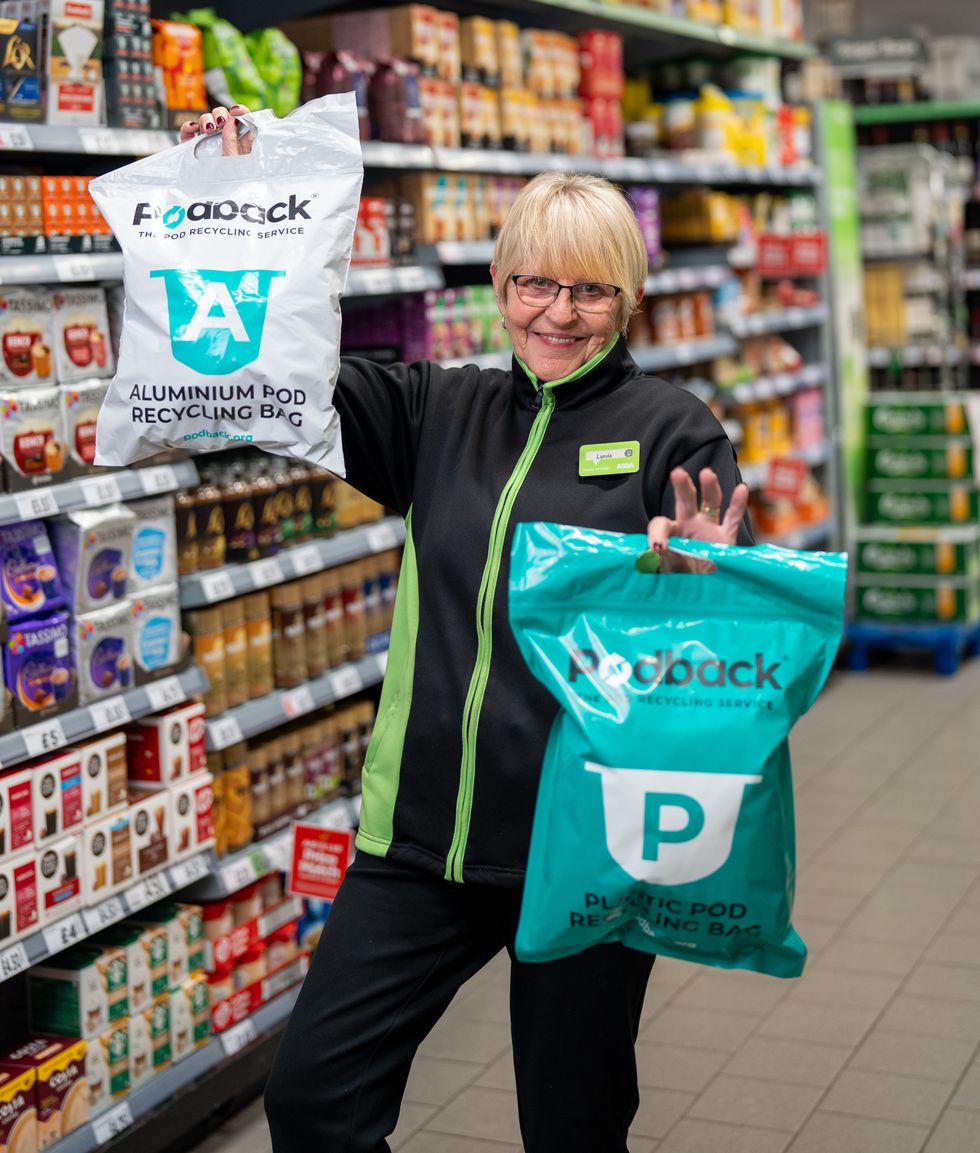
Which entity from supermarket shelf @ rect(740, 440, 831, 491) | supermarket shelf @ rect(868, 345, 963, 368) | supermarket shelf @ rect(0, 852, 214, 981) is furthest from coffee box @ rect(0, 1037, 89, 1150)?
supermarket shelf @ rect(868, 345, 963, 368)

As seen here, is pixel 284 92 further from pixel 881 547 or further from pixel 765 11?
pixel 881 547

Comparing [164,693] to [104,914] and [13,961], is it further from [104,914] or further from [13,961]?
[13,961]

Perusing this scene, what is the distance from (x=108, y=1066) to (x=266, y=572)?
108 centimetres

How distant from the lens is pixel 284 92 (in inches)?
151

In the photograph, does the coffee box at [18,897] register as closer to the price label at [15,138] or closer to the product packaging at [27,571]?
the product packaging at [27,571]

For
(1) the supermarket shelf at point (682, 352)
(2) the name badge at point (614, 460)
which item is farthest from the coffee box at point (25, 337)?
(1) the supermarket shelf at point (682, 352)

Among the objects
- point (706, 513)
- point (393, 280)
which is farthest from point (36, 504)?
point (706, 513)

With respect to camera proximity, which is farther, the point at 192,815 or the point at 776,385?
the point at 776,385

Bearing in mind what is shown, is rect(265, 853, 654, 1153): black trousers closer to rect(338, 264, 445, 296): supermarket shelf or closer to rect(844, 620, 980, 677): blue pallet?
rect(338, 264, 445, 296): supermarket shelf

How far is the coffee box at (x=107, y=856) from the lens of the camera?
3215 millimetres

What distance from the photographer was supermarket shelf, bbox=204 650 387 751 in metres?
3.63

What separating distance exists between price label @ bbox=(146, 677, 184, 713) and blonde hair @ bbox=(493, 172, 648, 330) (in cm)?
148

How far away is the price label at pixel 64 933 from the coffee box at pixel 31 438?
0.81 metres

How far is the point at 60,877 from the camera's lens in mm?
3133
